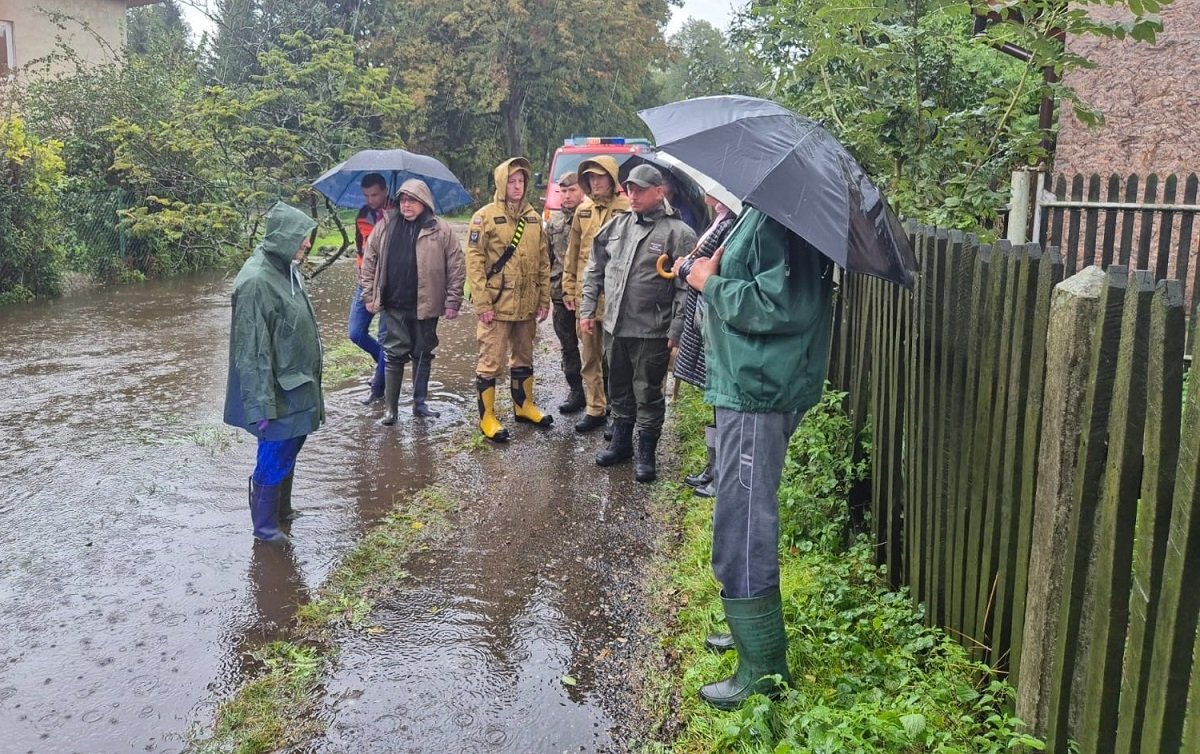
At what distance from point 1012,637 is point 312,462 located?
15.7 feet

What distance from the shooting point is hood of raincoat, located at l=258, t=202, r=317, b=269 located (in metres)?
4.79

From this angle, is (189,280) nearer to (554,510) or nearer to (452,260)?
(452,260)

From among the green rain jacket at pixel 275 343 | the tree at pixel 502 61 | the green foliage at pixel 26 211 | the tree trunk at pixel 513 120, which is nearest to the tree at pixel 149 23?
the tree at pixel 502 61

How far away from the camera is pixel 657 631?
4152mm

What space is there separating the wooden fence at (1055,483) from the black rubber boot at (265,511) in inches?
124

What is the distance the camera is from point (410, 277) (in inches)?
284

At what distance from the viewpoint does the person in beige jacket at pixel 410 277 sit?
7.20 m

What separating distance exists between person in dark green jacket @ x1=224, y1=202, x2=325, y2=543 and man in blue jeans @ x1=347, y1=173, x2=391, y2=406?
8.53 feet

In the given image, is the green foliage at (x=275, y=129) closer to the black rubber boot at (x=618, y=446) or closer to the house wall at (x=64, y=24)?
the black rubber boot at (x=618, y=446)

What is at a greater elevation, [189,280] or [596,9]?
[596,9]

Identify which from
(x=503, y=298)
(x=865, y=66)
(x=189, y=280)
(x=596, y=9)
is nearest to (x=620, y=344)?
(x=503, y=298)

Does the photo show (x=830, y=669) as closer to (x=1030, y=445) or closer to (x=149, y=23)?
(x=1030, y=445)

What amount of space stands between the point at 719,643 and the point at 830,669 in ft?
1.60

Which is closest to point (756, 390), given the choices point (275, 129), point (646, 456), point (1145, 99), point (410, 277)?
point (646, 456)
